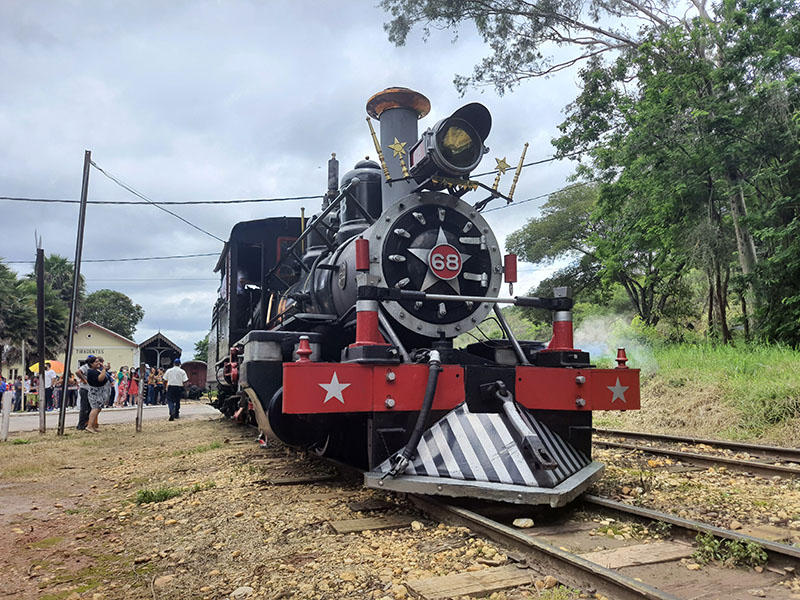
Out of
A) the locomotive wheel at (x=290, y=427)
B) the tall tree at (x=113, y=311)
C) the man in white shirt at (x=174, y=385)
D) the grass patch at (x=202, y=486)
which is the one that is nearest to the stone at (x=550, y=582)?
the locomotive wheel at (x=290, y=427)

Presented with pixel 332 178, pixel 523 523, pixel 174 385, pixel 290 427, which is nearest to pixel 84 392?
pixel 174 385

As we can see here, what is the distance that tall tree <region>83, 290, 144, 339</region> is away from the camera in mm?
54219

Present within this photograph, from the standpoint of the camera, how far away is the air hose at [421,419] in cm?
365

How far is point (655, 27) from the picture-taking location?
15938 mm

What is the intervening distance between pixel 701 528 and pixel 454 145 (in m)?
3.04

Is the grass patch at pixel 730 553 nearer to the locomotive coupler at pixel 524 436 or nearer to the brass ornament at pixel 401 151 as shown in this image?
the locomotive coupler at pixel 524 436

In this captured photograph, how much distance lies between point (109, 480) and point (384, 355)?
3555mm

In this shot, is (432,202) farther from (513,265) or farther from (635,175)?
(635,175)

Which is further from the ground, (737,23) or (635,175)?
(737,23)

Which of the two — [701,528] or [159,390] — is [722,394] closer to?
[701,528]

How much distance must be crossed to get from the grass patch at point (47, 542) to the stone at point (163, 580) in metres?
1.13

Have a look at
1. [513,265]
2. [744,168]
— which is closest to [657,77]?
[744,168]

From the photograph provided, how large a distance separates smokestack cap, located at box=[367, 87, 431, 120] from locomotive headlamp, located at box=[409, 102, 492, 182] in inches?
34.0

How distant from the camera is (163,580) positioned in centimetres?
281
